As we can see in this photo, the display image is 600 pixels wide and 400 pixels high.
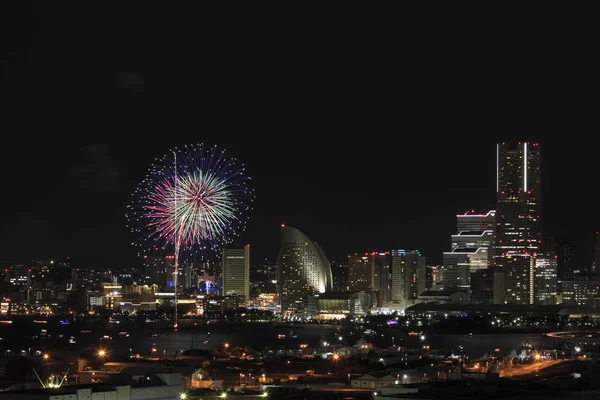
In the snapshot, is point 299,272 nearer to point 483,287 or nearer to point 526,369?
point 483,287

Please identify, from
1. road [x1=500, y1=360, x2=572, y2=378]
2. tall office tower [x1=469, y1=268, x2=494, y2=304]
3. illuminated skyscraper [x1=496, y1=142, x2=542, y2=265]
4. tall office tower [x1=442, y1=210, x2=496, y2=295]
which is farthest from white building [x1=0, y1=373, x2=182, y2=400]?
tall office tower [x1=442, y1=210, x2=496, y2=295]

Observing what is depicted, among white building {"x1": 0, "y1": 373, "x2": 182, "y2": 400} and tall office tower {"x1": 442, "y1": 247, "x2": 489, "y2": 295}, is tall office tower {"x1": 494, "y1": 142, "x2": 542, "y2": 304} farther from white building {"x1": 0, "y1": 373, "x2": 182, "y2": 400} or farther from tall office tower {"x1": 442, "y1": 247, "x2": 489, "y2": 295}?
white building {"x1": 0, "y1": 373, "x2": 182, "y2": 400}

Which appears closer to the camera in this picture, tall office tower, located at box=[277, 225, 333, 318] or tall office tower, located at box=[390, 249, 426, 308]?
tall office tower, located at box=[277, 225, 333, 318]

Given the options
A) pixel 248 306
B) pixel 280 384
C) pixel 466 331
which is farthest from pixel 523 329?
pixel 280 384

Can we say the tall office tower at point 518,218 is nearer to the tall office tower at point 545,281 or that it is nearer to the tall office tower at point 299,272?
the tall office tower at point 545,281

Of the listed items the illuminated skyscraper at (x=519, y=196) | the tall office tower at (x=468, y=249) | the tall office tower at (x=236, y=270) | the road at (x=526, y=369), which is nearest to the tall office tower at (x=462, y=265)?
the tall office tower at (x=468, y=249)

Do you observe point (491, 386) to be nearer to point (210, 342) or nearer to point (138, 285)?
point (210, 342)

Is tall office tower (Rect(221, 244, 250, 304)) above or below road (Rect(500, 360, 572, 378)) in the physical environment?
above
